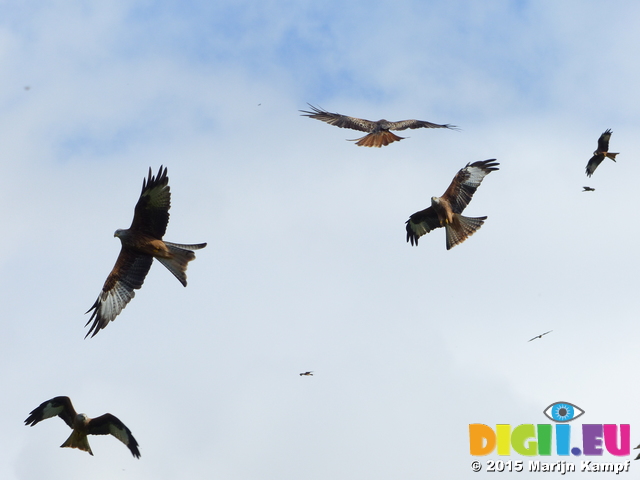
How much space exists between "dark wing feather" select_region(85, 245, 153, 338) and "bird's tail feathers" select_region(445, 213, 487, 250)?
16.6 ft

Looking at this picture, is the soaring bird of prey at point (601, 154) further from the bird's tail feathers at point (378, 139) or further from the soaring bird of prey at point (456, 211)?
the bird's tail feathers at point (378, 139)

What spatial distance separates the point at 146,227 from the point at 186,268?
0.89 metres

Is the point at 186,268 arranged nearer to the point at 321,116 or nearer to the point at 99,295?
the point at 99,295

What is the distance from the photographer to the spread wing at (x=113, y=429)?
56.7 feet

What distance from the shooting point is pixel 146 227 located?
17.8 meters

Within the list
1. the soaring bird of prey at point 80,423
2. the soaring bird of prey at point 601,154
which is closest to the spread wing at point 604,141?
the soaring bird of prey at point 601,154

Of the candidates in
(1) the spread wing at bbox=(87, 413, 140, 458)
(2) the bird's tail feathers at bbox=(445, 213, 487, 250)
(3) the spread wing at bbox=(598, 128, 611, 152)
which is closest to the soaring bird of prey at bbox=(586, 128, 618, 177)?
(3) the spread wing at bbox=(598, 128, 611, 152)

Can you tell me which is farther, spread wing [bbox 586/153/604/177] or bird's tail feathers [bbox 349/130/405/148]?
spread wing [bbox 586/153/604/177]

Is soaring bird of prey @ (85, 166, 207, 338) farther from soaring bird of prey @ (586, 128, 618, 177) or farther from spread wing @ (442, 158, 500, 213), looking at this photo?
soaring bird of prey @ (586, 128, 618, 177)

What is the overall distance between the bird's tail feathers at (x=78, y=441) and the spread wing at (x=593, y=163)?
34.6 ft

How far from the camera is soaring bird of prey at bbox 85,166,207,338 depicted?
1758cm

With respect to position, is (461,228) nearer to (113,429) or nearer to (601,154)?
(601,154)

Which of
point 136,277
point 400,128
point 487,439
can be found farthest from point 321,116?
point 487,439

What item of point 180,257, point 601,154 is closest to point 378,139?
point 180,257
